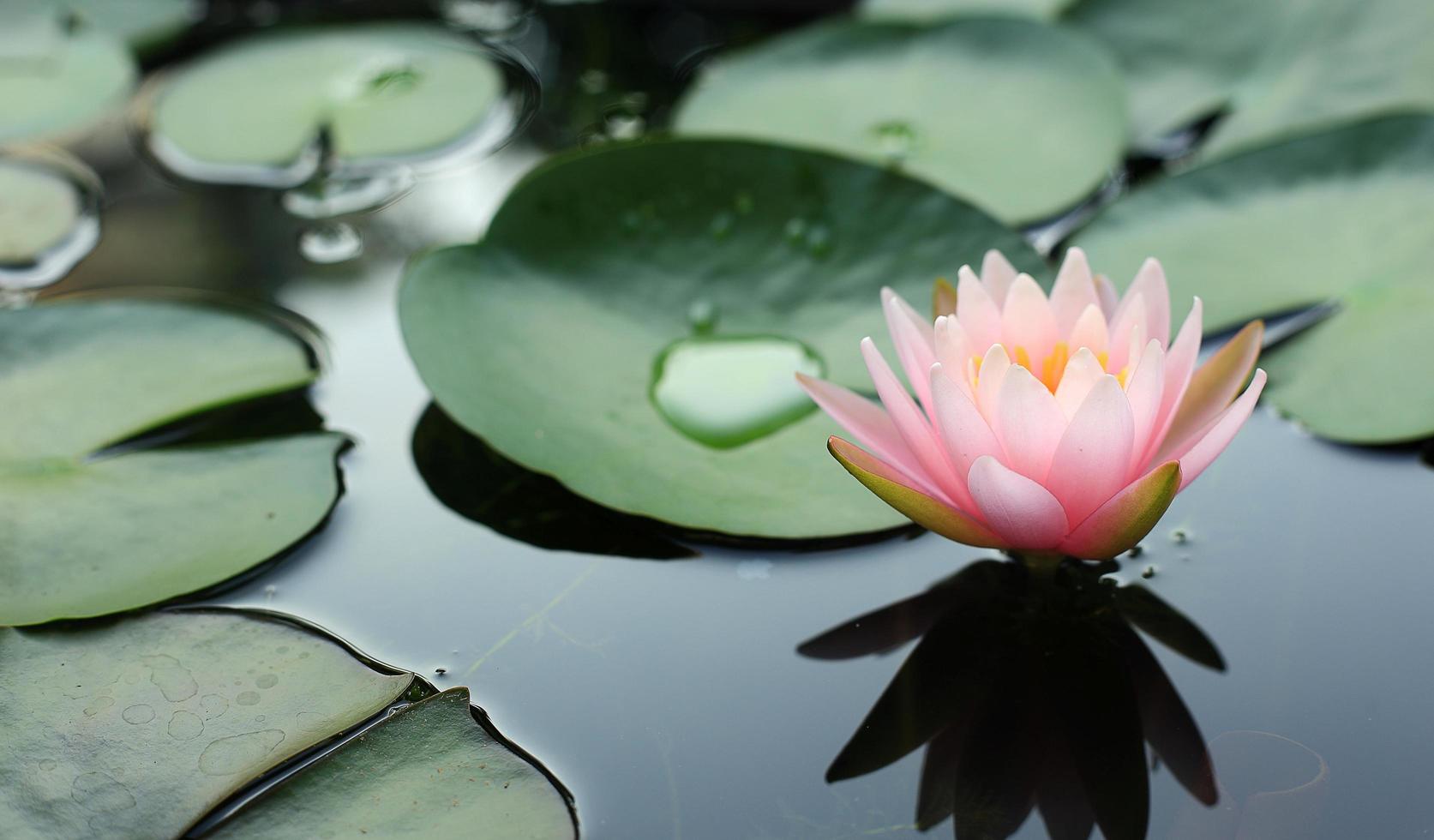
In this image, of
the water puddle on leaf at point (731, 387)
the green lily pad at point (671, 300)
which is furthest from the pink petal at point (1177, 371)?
the water puddle on leaf at point (731, 387)

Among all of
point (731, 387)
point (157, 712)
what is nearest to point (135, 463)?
point (157, 712)

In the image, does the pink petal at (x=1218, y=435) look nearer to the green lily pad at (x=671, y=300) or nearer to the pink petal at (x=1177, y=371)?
the pink petal at (x=1177, y=371)

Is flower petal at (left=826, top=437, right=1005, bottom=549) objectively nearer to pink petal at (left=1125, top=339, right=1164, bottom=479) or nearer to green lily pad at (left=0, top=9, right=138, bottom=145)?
pink petal at (left=1125, top=339, right=1164, bottom=479)

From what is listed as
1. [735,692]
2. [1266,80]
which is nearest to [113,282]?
[735,692]

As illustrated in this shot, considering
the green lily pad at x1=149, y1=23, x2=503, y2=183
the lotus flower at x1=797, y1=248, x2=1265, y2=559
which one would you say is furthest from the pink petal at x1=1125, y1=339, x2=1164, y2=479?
the green lily pad at x1=149, y1=23, x2=503, y2=183

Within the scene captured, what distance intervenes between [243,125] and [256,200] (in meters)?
0.21

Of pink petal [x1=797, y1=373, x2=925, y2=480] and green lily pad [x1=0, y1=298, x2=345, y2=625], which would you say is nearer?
pink petal [x1=797, y1=373, x2=925, y2=480]

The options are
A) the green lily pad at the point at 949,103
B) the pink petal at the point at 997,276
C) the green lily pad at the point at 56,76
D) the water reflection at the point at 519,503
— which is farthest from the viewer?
the green lily pad at the point at 56,76

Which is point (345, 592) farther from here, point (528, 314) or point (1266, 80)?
point (1266, 80)

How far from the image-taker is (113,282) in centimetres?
187

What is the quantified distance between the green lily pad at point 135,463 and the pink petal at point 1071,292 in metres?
0.88

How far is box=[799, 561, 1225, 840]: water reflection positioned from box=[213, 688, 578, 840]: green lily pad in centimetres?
30

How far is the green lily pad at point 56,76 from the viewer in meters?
2.23

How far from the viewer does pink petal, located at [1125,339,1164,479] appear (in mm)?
1082
